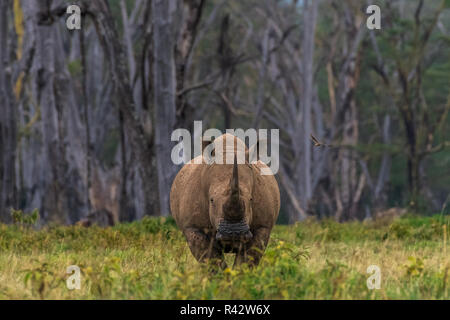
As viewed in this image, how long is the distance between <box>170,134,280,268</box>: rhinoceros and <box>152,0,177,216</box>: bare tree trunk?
28.6 ft

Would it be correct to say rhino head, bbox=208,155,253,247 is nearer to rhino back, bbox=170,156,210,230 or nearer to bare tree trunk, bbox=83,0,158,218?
rhino back, bbox=170,156,210,230

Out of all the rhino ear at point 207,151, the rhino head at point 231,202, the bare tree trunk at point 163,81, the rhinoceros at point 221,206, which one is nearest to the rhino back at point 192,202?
the rhinoceros at point 221,206

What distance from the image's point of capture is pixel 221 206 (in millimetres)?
6250

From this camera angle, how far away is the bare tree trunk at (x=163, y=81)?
16.8m

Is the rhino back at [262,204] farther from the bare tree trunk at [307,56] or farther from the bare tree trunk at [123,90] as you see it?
the bare tree trunk at [307,56]

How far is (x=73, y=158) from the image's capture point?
24828mm

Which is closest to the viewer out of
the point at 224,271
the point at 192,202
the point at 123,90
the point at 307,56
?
the point at 224,271

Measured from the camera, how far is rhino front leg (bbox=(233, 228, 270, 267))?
712cm

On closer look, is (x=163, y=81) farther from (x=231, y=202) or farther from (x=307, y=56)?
(x=231, y=202)

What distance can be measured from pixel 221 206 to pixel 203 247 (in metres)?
1.15

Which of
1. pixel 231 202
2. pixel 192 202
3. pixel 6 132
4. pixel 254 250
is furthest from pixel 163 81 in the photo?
pixel 231 202

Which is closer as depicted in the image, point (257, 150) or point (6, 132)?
point (257, 150)
